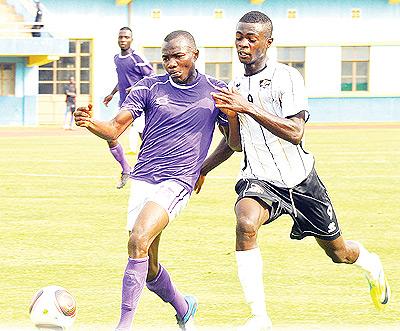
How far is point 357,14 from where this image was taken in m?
55.2

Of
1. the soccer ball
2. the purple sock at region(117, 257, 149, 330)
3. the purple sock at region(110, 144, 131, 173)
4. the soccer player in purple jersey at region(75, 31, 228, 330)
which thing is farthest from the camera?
the purple sock at region(110, 144, 131, 173)

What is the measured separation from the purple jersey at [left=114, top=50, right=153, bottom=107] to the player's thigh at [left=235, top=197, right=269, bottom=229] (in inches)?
520

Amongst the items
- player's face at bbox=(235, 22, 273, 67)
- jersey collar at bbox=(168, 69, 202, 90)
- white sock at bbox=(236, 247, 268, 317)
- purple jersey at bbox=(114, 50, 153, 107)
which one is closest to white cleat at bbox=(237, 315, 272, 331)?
white sock at bbox=(236, 247, 268, 317)

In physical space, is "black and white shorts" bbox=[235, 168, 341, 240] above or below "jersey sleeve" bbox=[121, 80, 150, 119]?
below

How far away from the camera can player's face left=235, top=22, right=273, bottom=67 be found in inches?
292

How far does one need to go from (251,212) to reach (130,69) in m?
13.5

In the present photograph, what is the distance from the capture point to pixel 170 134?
24.3ft

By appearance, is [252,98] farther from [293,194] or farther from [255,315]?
[255,315]

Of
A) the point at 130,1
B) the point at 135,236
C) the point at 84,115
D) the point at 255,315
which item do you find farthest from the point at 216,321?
the point at 130,1

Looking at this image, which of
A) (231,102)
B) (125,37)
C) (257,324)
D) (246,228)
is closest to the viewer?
(231,102)

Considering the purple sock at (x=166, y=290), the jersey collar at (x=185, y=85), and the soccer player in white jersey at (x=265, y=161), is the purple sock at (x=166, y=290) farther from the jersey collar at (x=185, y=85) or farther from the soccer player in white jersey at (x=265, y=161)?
the jersey collar at (x=185, y=85)

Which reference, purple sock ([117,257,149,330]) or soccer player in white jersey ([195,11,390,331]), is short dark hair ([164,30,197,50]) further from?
purple sock ([117,257,149,330])

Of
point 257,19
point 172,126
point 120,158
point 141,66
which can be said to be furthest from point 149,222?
point 141,66

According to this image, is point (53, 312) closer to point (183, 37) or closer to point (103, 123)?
point (103, 123)
